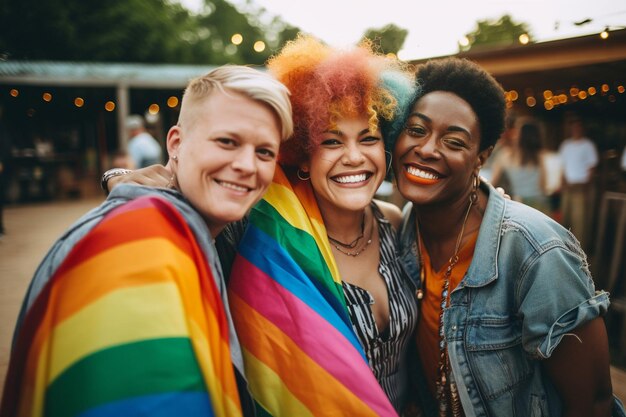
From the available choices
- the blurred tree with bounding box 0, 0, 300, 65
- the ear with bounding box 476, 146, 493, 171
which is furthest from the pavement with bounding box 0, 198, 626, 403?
the blurred tree with bounding box 0, 0, 300, 65

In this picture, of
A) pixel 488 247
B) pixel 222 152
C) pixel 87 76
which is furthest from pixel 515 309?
pixel 87 76

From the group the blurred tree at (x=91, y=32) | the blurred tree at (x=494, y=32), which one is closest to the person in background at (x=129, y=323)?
the blurred tree at (x=91, y=32)

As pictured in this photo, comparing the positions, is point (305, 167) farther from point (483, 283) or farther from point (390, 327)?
point (483, 283)

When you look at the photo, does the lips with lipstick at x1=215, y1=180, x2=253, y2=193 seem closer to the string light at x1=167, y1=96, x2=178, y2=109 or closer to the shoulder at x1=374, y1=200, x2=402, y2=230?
the shoulder at x1=374, y1=200, x2=402, y2=230

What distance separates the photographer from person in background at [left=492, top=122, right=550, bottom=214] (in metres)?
5.87

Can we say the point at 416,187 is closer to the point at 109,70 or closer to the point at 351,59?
the point at 351,59

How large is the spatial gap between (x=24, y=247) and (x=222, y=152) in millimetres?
7834

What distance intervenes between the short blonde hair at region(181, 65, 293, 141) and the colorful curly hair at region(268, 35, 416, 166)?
43 centimetres

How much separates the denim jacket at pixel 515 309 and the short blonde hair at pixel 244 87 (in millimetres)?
1151

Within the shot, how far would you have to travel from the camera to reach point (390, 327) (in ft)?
7.10

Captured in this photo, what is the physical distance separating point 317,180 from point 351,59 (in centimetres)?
64

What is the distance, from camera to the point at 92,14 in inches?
891

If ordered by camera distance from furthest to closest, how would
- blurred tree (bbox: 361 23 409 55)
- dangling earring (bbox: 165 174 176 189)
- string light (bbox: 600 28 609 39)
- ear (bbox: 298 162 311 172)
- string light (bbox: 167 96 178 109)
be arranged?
string light (bbox: 167 96 178 109) < string light (bbox: 600 28 609 39) < blurred tree (bbox: 361 23 409 55) < ear (bbox: 298 162 311 172) < dangling earring (bbox: 165 174 176 189)

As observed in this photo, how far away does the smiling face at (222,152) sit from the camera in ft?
5.36
